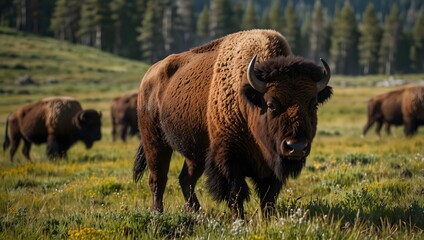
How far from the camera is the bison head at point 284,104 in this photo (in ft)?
14.3

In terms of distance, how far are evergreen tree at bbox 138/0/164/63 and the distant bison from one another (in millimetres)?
52372

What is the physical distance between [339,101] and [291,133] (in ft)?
119

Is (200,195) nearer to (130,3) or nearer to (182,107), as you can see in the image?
(182,107)

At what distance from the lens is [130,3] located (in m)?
80.1

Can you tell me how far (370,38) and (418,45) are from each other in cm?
1233

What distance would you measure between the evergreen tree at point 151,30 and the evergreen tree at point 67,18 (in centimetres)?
1129

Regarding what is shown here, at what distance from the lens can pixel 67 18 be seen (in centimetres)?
7781

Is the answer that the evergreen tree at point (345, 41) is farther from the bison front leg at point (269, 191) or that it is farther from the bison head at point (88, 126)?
the bison front leg at point (269, 191)

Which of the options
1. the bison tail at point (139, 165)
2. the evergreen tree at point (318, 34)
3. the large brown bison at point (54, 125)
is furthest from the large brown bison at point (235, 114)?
the evergreen tree at point (318, 34)

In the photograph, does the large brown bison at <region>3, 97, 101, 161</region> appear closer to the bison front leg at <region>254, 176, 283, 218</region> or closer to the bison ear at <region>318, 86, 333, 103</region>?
the bison front leg at <region>254, 176, 283, 218</region>

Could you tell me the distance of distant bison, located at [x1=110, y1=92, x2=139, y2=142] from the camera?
80.7 feet

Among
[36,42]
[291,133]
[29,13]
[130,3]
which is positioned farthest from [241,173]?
[29,13]

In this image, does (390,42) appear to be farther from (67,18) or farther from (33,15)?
(33,15)

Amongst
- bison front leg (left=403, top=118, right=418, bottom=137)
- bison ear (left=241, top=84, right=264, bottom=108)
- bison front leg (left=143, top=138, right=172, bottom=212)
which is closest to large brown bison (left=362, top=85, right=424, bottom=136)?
bison front leg (left=403, top=118, right=418, bottom=137)
